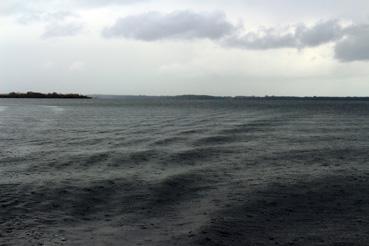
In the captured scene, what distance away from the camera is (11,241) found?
12.0m

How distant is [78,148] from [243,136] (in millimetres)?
14681

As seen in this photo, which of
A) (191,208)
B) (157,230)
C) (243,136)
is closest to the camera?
(157,230)

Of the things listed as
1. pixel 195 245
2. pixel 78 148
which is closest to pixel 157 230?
pixel 195 245

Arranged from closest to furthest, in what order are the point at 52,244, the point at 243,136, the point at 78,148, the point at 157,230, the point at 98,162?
the point at 52,244 < the point at 157,230 < the point at 98,162 < the point at 78,148 < the point at 243,136

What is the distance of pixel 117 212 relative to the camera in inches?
584

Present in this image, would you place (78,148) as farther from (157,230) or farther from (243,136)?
(157,230)

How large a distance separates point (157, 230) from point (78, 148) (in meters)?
18.7

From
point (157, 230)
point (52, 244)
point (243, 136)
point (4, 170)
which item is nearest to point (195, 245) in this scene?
point (157, 230)

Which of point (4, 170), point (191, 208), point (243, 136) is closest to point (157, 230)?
point (191, 208)

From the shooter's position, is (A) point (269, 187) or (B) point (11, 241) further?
(A) point (269, 187)

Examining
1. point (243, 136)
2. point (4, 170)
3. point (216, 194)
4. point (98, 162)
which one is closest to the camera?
point (216, 194)

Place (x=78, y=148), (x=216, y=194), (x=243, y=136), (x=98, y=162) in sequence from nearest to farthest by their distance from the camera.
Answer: (x=216, y=194), (x=98, y=162), (x=78, y=148), (x=243, y=136)

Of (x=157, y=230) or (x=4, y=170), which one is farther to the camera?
(x=4, y=170)

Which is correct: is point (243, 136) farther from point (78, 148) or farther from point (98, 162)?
point (98, 162)
